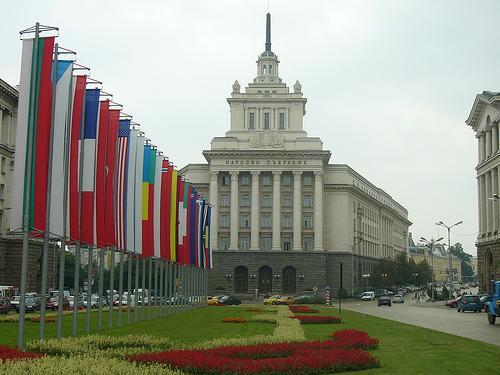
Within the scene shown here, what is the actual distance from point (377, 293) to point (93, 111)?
114896 mm

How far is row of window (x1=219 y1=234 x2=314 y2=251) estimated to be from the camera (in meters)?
118

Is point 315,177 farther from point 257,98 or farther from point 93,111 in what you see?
point 93,111

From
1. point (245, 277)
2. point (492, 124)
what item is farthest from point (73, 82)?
point (245, 277)

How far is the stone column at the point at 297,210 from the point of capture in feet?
385

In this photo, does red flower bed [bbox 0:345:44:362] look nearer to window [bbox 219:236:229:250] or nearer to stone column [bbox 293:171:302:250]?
stone column [bbox 293:171:302:250]

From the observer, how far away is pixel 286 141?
120 meters

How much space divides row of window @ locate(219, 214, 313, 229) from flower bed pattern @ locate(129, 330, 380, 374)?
9568 centimetres

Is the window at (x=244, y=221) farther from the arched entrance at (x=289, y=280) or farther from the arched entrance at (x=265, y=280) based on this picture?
the arched entrance at (x=289, y=280)

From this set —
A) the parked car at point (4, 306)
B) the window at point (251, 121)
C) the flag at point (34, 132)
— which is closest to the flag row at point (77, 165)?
the flag at point (34, 132)

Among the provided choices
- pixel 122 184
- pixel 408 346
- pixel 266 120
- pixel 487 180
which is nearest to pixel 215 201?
→ pixel 266 120

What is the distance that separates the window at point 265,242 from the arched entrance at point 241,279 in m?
4.66

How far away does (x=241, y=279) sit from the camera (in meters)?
118

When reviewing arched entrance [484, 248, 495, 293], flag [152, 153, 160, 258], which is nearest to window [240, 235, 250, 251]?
arched entrance [484, 248, 495, 293]

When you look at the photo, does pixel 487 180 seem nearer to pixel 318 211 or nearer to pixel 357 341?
pixel 318 211
